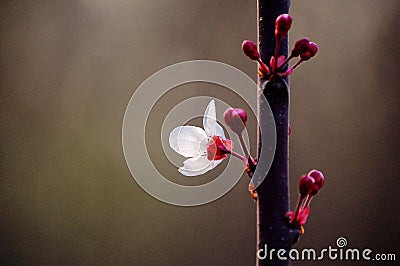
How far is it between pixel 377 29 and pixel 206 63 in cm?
76

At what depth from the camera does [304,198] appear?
553 millimetres

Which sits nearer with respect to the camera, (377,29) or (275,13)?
(275,13)

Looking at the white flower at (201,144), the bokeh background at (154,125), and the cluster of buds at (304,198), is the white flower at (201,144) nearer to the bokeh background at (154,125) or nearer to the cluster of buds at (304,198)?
the cluster of buds at (304,198)

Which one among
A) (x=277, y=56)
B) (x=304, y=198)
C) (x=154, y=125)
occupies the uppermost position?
(x=154, y=125)

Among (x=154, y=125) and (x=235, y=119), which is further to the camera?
(x=154, y=125)

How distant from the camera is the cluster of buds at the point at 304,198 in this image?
0.53 m

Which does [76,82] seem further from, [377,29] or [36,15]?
[377,29]

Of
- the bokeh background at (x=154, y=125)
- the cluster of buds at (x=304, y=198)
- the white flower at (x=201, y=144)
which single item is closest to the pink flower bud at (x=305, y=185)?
the cluster of buds at (x=304, y=198)

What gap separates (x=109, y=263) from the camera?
2.34 m

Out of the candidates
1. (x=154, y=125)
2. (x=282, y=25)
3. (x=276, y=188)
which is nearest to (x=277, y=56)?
(x=282, y=25)

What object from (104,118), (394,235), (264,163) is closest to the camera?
(264,163)

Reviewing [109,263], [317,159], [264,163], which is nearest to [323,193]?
[317,159]

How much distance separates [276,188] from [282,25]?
16cm

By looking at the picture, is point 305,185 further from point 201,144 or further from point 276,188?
point 201,144
